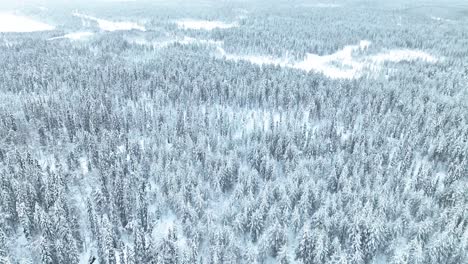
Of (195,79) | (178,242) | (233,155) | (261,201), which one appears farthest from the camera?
(195,79)

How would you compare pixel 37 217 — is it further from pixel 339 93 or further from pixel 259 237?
pixel 339 93

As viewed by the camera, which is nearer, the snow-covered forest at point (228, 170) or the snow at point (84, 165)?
the snow-covered forest at point (228, 170)

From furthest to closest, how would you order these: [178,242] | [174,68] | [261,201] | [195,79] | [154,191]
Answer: [174,68]
[195,79]
[154,191]
[261,201]
[178,242]

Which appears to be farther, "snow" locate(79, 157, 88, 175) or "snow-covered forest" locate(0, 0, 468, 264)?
"snow" locate(79, 157, 88, 175)

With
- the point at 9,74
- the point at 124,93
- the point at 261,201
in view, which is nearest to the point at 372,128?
the point at 261,201

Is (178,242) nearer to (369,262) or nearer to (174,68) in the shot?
(369,262)

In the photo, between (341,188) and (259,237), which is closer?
(259,237)

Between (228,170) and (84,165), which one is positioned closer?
(228,170)

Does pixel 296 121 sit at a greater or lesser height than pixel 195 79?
lesser

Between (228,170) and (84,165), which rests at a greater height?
(228,170)

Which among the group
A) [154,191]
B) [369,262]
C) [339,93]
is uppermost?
[339,93]
